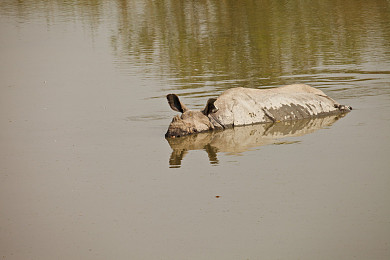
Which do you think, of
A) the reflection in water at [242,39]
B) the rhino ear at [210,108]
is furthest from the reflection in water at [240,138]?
the reflection in water at [242,39]

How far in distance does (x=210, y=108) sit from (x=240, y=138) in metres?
1.01

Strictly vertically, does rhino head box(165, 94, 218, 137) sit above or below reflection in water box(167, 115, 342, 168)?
above

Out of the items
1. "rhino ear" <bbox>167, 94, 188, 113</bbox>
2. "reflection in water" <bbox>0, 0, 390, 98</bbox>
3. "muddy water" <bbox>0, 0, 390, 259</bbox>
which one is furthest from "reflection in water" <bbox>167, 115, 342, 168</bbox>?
"reflection in water" <bbox>0, 0, 390, 98</bbox>

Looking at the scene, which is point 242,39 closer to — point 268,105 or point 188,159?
point 268,105

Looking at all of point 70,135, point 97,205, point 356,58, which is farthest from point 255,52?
point 97,205

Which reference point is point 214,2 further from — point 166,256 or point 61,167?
point 166,256

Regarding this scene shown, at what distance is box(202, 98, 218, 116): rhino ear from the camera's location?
13867mm

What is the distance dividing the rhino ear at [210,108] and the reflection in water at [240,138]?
1.41 feet

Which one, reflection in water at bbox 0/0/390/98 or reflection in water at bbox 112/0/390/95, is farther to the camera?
reflection in water at bbox 112/0/390/95

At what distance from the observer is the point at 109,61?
80.4 ft

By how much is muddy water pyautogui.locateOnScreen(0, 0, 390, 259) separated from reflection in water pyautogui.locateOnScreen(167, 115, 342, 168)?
0.04 meters

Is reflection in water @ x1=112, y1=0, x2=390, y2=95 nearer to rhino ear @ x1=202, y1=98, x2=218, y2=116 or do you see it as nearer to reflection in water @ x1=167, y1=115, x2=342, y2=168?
rhino ear @ x1=202, y1=98, x2=218, y2=116

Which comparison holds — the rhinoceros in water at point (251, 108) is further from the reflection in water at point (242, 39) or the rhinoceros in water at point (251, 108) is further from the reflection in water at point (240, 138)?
the reflection in water at point (242, 39)

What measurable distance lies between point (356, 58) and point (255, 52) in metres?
3.88
